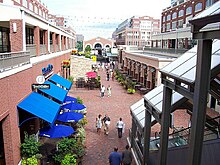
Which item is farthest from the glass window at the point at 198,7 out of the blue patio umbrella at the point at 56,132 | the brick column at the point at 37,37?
the blue patio umbrella at the point at 56,132

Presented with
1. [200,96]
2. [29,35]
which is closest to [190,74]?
[200,96]

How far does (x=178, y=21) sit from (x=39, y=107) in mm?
47131

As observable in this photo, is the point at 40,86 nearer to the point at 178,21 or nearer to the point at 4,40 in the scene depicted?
the point at 4,40

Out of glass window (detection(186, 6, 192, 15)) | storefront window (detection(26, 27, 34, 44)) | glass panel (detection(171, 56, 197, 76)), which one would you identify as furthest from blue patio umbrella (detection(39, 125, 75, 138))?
glass window (detection(186, 6, 192, 15))

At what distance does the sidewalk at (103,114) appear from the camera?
461 inches

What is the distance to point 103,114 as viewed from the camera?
1858 centimetres

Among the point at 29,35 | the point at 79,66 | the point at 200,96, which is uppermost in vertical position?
the point at 29,35

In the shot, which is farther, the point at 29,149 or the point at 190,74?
the point at 29,149

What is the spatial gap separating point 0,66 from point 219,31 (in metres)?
6.79

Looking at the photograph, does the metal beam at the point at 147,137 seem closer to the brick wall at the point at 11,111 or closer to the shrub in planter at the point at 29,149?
the shrub in planter at the point at 29,149

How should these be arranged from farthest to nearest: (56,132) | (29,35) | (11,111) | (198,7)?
(198,7) < (29,35) < (56,132) < (11,111)

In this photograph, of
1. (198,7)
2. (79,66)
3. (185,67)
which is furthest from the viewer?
(198,7)

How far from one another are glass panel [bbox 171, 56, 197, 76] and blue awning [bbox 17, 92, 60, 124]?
18.6 ft

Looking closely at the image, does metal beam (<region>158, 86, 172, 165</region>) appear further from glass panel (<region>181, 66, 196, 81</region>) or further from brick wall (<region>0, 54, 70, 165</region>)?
brick wall (<region>0, 54, 70, 165</region>)
